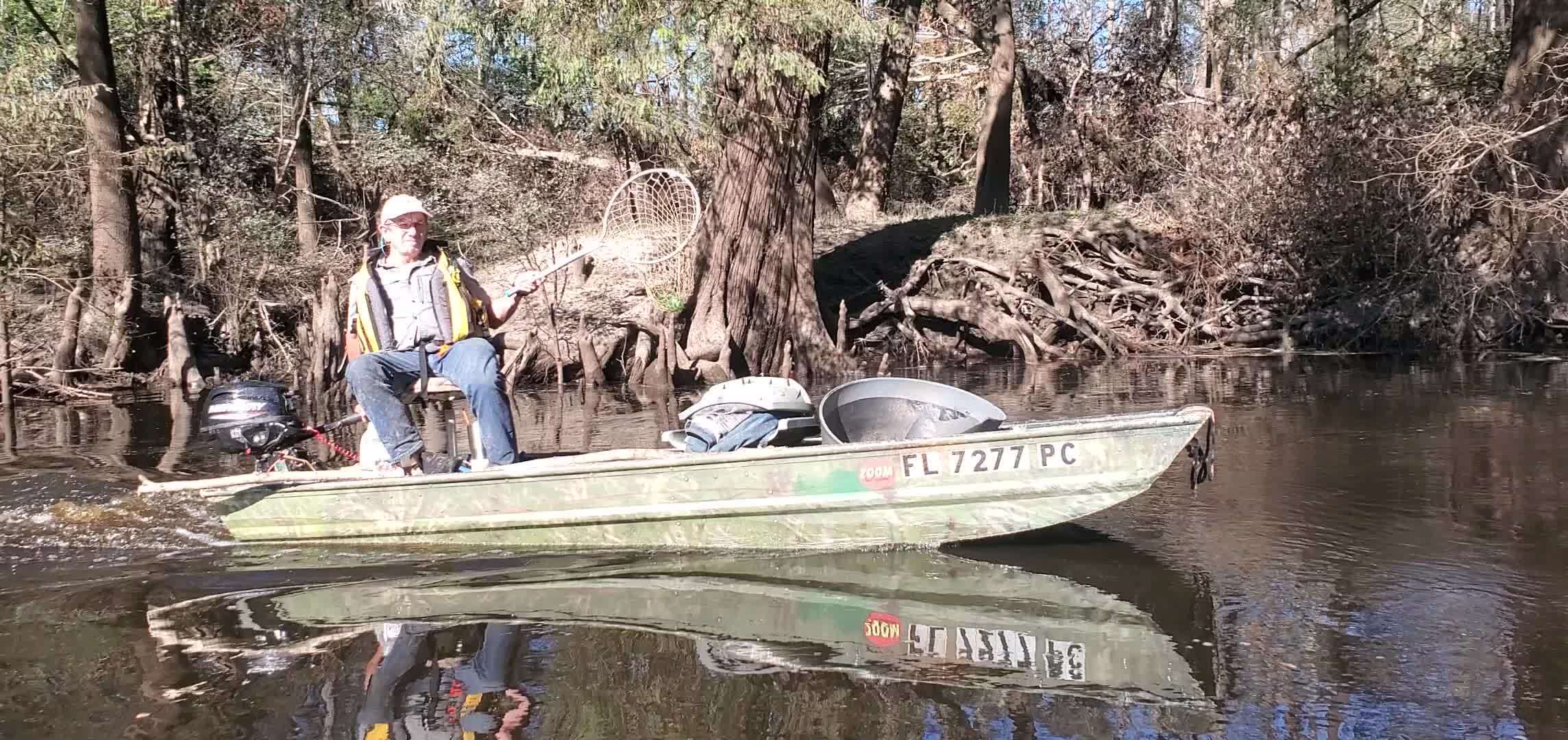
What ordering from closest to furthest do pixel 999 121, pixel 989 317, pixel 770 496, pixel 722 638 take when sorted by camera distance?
pixel 722 638 → pixel 770 496 → pixel 989 317 → pixel 999 121

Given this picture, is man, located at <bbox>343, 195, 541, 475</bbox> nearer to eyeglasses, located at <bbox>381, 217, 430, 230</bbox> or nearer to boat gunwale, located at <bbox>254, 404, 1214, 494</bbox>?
eyeglasses, located at <bbox>381, 217, 430, 230</bbox>

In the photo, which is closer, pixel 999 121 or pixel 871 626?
pixel 871 626

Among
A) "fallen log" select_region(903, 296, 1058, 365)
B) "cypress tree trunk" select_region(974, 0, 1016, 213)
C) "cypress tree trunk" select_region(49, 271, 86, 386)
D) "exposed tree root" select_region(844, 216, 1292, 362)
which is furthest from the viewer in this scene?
"cypress tree trunk" select_region(974, 0, 1016, 213)

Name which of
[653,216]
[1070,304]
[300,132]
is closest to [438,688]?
[653,216]

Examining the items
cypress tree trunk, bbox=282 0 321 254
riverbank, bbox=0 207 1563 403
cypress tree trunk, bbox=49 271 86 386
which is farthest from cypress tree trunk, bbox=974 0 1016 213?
cypress tree trunk, bbox=49 271 86 386

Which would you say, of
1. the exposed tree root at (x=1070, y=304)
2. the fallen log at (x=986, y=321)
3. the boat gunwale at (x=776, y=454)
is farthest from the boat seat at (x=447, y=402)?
the fallen log at (x=986, y=321)

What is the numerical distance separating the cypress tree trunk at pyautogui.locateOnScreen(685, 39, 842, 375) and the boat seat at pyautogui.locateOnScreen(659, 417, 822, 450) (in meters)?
7.23

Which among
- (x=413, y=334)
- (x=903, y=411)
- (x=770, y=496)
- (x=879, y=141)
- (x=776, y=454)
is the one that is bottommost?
(x=770, y=496)

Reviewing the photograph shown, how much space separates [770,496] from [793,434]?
0.80 meters

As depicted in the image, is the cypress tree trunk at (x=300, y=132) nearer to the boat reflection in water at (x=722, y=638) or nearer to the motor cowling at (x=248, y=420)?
the motor cowling at (x=248, y=420)

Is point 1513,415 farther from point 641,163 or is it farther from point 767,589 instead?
point 641,163

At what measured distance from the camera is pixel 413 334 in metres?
6.64

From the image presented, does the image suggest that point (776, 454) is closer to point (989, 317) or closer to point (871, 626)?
point (871, 626)

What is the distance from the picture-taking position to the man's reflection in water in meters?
4.23
